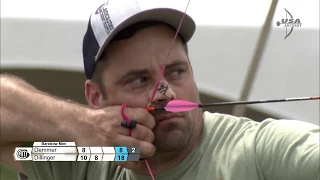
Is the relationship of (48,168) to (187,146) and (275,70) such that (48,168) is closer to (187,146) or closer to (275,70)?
(187,146)

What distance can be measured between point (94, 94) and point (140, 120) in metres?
0.27

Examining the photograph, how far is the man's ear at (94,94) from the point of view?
1268mm

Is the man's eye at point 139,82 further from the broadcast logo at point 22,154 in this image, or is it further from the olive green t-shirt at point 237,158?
the broadcast logo at point 22,154

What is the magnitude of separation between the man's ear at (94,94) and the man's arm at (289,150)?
416mm

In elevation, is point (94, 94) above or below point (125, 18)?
below

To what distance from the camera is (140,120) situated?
1.05 metres

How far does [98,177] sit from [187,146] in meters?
0.24

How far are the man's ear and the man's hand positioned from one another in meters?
0.12

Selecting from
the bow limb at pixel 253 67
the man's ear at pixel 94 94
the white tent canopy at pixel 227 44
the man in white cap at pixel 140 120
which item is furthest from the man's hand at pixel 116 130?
the bow limb at pixel 253 67

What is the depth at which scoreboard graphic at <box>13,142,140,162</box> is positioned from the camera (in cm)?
105

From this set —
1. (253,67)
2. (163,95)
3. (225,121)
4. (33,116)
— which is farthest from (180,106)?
(253,67)

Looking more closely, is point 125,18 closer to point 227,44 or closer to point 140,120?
point 140,120

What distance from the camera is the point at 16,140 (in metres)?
1.23

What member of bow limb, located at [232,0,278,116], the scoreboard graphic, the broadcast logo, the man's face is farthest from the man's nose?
bow limb, located at [232,0,278,116]
